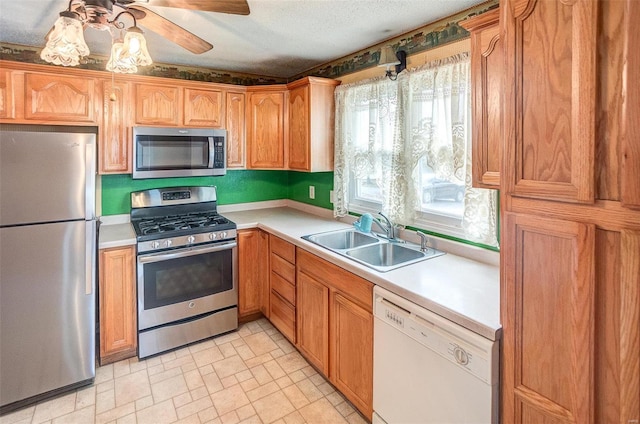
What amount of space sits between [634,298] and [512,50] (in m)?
0.80

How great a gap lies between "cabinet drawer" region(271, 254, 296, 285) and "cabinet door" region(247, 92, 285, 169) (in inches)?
36.3

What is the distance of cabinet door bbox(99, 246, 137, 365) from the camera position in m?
2.48

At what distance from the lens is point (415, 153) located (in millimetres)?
2307

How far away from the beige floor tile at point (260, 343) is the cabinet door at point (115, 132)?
1.64m

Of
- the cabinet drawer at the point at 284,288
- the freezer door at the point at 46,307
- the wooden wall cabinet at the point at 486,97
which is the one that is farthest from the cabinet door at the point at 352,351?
the freezer door at the point at 46,307

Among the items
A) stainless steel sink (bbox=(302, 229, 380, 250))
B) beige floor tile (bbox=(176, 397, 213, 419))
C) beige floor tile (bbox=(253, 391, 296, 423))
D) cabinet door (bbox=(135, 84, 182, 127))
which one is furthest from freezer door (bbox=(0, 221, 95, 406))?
stainless steel sink (bbox=(302, 229, 380, 250))

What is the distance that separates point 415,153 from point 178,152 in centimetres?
190

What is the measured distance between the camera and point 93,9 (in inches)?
56.0

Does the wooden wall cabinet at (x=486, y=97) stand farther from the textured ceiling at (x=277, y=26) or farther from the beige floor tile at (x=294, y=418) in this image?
the beige floor tile at (x=294, y=418)

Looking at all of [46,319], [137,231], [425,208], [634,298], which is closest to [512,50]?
[634,298]

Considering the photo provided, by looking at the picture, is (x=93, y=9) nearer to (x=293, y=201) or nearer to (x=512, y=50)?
(x=512, y=50)

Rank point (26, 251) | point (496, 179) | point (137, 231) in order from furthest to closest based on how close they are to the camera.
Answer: point (137, 231), point (26, 251), point (496, 179)

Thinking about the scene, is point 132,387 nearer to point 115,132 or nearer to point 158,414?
point 158,414

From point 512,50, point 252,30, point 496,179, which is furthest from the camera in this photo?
point 252,30
